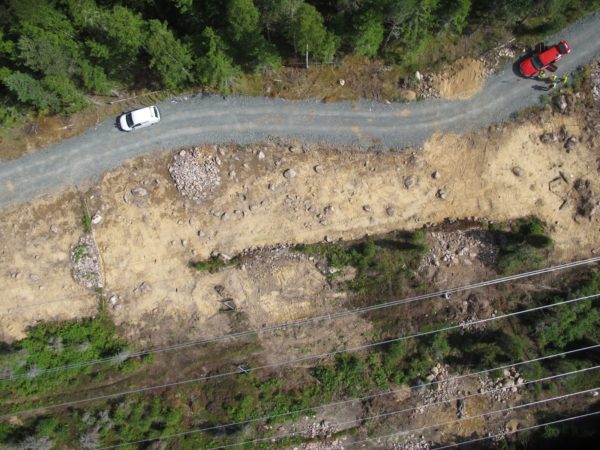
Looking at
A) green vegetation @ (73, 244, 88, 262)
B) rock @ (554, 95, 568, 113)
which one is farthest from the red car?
green vegetation @ (73, 244, 88, 262)

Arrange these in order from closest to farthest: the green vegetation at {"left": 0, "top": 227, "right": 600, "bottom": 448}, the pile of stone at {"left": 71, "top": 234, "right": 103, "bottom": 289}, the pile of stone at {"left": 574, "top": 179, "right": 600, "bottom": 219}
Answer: the green vegetation at {"left": 0, "top": 227, "right": 600, "bottom": 448} → the pile of stone at {"left": 574, "top": 179, "right": 600, "bottom": 219} → the pile of stone at {"left": 71, "top": 234, "right": 103, "bottom": 289}

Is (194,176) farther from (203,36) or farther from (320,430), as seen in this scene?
(320,430)

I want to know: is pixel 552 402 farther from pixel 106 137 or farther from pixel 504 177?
pixel 106 137

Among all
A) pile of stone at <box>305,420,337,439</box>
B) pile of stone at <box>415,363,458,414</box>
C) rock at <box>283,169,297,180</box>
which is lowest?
pile of stone at <box>305,420,337,439</box>

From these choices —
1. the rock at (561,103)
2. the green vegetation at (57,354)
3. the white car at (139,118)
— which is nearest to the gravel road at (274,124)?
the white car at (139,118)

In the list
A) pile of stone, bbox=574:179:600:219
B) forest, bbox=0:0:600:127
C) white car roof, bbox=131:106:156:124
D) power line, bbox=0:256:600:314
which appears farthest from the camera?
white car roof, bbox=131:106:156:124

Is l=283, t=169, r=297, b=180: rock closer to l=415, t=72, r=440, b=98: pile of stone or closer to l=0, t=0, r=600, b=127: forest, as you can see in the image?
l=0, t=0, r=600, b=127: forest

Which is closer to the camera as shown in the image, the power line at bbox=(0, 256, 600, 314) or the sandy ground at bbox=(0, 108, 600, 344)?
the power line at bbox=(0, 256, 600, 314)
